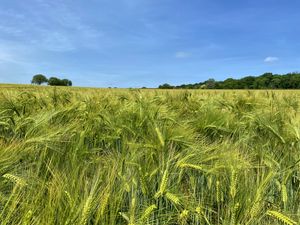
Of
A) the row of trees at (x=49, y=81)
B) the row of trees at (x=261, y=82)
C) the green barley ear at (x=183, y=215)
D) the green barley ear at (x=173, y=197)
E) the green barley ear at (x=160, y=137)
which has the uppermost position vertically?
the row of trees at (x=49, y=81)

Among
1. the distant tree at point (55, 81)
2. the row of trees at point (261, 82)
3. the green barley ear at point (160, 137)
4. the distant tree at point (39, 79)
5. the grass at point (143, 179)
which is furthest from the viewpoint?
the distant tree at point (39, 79)

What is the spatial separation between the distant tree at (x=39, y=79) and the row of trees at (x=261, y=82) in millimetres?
48811

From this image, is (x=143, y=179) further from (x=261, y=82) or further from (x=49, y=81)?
(x=49, y=81)

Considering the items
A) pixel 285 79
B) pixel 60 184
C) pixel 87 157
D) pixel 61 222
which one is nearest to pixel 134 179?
pixel 60 184

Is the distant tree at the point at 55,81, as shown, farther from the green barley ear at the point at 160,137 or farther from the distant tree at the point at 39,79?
the green barley ear at the point at 160,137

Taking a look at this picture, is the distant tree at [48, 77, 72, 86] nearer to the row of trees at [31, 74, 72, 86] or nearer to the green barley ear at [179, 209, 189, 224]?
the row of trees at [31, 74, 72, 86]

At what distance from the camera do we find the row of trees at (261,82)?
262 ft

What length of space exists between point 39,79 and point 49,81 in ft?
17.2

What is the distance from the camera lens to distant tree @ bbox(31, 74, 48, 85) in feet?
323

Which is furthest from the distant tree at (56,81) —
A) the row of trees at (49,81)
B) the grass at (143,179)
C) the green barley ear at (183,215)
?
the green barley ear at (183,215)

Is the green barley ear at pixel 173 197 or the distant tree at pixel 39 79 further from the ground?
the distant tree at pixel 39 79

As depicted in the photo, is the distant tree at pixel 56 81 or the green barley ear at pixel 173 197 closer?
the green barley ear at pixel 173 197

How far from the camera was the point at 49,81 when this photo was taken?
314 ft

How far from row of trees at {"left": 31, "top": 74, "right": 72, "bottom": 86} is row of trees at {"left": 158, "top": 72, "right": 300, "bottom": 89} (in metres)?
39.6
